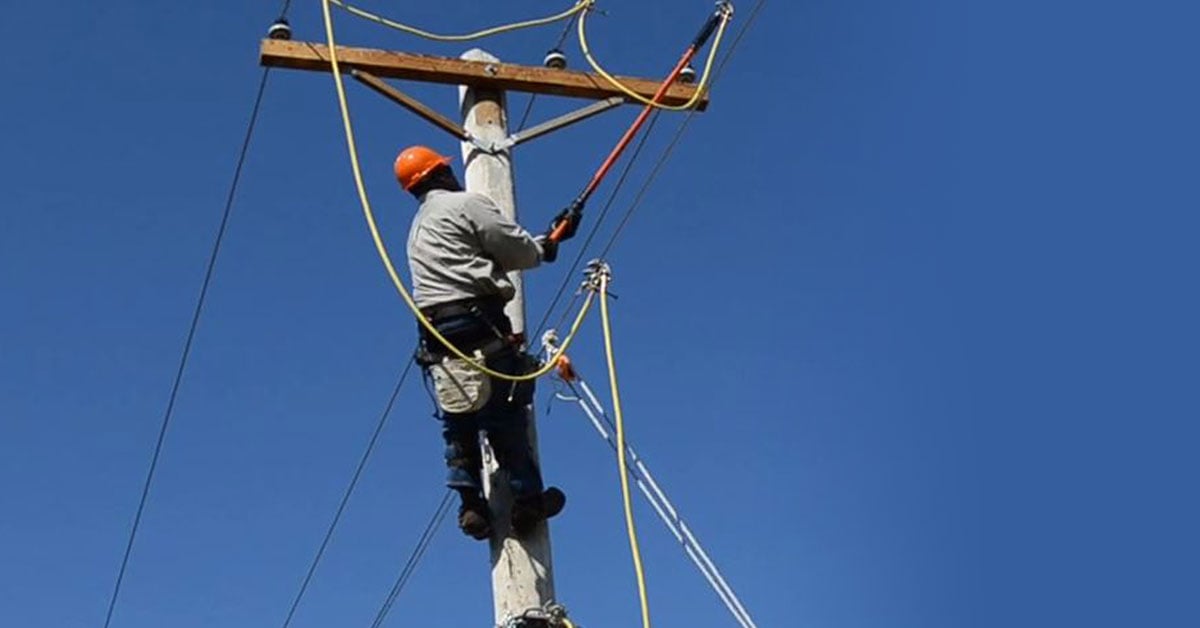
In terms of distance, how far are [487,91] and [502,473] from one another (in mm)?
1452

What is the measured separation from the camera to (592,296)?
5.39 m

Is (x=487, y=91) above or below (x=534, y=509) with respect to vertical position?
above

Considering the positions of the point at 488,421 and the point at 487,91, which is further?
the point at 487,91

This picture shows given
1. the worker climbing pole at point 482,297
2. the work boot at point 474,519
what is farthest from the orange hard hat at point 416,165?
the work boot at point 474,519

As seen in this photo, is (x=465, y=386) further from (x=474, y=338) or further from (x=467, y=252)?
(x=467, y=252)

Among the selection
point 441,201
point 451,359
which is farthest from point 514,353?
point 441,201

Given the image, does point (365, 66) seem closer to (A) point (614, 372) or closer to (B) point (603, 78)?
(B) point (603, 78)

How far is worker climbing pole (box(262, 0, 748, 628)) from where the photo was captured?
4.65 metres

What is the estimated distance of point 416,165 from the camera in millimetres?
5117

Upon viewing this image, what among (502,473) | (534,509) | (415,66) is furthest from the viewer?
(415,66)

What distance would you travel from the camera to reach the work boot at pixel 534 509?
182 inches

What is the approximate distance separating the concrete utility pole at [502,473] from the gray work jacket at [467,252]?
16 cm

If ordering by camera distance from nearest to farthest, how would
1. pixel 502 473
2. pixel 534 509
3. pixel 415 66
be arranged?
pixel 534 509 < pixel 502 473 < pixel 415 66

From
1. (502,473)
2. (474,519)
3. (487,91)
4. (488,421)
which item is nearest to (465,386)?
(488,421)
